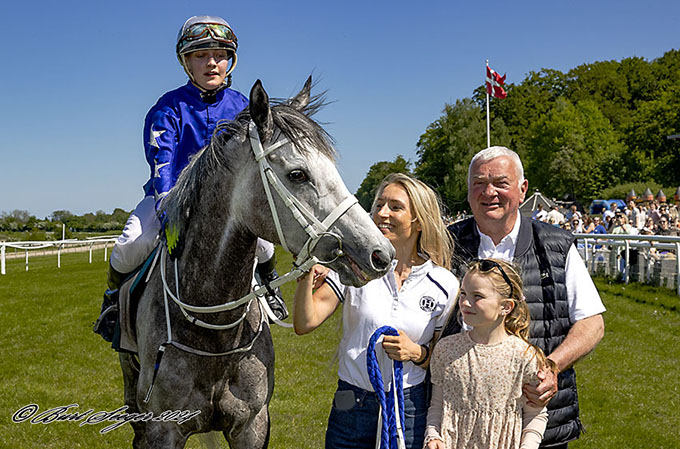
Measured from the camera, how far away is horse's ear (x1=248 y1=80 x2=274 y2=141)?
2.15 m

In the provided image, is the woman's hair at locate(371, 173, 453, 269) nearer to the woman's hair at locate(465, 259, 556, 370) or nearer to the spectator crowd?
the woman's hair at locate(465, 259, 556, 370)

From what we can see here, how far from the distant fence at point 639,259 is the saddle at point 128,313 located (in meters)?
9.14

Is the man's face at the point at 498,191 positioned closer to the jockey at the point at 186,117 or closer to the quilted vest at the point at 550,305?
the quilted vest at the point at 550,305

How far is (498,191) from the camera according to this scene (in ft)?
8.81

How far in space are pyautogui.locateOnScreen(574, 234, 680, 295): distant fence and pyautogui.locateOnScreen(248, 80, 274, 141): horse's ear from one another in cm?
910

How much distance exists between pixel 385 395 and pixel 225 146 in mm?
1318

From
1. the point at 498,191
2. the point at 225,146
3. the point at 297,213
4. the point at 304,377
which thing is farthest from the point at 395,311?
the point at 304,377

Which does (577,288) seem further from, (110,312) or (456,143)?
(456,143)

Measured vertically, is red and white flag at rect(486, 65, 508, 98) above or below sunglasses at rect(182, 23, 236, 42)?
above

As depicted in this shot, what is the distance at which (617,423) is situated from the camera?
16.1 feet

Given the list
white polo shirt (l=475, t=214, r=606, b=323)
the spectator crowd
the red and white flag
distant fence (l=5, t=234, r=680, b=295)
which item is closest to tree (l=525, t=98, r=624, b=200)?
the red and white flag

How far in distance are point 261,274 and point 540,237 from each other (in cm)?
163

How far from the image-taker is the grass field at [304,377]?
15.6 feet

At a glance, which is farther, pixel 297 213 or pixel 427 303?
pixel 427 303
